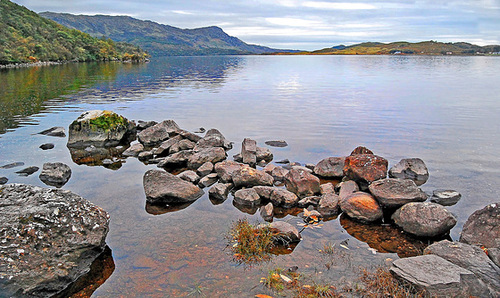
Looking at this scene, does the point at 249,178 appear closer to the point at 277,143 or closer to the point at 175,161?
the point at 175,161

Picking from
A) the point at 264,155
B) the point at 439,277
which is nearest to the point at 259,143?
the point at 264,155

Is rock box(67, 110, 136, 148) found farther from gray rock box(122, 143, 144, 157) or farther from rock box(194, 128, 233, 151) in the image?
rock box(194, 128, 233, 151)

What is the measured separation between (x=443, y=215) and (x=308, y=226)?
413 centimetres

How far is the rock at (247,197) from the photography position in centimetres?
1331

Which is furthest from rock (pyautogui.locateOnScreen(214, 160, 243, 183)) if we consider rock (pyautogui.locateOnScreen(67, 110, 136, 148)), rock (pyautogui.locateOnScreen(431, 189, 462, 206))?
rock (pyautogui.locateOnScreen(67, 110, 136, 148))

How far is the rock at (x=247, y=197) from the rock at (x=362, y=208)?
3.17 meters

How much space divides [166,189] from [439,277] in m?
9.35

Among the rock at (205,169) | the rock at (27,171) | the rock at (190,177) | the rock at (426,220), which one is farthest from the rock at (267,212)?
the rock at (27,171)

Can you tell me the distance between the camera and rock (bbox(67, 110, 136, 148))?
22.2m

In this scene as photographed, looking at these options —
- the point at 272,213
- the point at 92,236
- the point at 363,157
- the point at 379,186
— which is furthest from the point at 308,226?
the point at 92,236

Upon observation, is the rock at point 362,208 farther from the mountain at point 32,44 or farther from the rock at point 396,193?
the mountain at point 32,44

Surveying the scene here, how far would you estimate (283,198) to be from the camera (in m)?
13.1

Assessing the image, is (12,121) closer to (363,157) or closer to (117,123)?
(117,123)

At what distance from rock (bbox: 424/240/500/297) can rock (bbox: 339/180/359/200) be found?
14.5 ft
